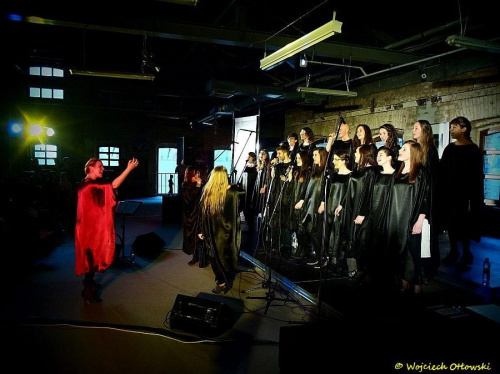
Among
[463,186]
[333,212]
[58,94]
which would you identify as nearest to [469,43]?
[463,186]

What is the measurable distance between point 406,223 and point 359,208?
31.7 inches

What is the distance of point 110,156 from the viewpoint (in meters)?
18.1

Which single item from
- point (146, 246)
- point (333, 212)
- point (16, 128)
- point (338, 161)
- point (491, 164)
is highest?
point (16, 128)

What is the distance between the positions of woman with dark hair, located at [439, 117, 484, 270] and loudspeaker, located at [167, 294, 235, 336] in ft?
12.3

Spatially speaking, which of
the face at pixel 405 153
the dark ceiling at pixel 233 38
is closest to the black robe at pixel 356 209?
the face at pixel 405 153

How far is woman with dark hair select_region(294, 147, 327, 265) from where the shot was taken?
5.85 metres

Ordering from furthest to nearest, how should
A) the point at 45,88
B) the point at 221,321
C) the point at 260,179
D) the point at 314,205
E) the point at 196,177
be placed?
the point at 45,88, the point at 260,179, the point at 196,177, the point at 314,205, the point at 221,321

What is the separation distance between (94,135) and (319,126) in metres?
11.5

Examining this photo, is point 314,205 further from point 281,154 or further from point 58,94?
point 58,94

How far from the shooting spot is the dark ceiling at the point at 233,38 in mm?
6211

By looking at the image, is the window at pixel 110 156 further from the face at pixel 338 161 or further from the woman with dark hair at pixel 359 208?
the woman with dark hair at pixel 359 208

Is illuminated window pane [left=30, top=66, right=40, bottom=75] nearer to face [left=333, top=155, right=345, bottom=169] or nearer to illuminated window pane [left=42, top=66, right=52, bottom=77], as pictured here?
illuminated window pane [left=42, top=66, right=52, bottom=77]

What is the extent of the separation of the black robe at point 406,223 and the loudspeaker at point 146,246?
Answer: 5.02 m

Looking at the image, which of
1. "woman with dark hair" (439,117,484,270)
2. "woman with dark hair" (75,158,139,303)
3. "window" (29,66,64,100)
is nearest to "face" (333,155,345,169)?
"woman with dark hair" (439,117,484,270)
